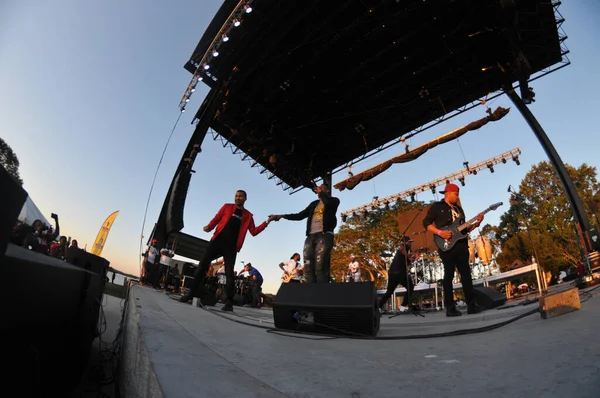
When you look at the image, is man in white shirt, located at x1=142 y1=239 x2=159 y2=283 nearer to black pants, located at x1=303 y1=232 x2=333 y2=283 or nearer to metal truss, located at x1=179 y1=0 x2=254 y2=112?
metal truss, located at x1=179 y1=0 x2=254 y2=112

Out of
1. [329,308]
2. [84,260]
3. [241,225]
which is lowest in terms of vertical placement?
[329,308]

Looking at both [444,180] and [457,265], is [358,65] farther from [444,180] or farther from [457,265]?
[444,180]

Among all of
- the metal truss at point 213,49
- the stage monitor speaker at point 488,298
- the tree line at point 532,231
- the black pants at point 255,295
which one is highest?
the metal truss at point 213,49

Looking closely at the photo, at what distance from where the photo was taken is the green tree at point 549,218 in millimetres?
17875

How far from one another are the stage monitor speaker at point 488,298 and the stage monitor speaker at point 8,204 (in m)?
5.60

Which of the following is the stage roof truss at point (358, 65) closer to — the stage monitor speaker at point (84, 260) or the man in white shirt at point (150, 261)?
the man in white shirt at point (150, 261)

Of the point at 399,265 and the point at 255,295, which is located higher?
the point at 399,265

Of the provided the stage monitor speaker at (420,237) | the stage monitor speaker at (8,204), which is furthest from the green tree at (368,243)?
the stage monitor speaker at (8,204)

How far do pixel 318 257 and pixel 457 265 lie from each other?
6.32 feet

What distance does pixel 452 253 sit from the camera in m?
3.95

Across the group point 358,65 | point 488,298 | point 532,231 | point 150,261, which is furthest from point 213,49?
point 532,231

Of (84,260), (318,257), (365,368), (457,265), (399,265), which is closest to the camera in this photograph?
(365,368)

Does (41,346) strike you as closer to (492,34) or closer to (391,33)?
(391,33)

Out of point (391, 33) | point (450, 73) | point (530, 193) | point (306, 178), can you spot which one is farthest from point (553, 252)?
point (391, 33)
